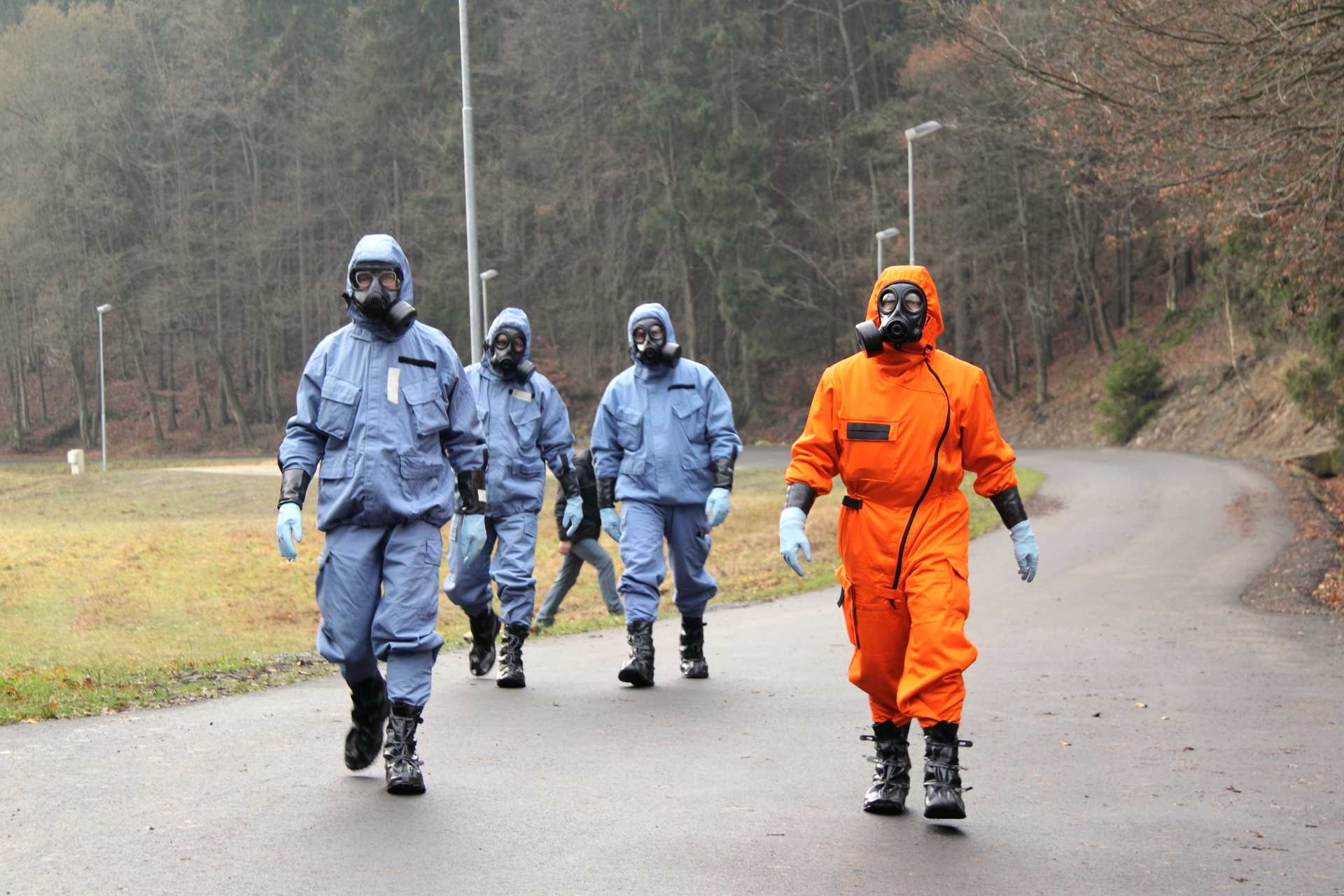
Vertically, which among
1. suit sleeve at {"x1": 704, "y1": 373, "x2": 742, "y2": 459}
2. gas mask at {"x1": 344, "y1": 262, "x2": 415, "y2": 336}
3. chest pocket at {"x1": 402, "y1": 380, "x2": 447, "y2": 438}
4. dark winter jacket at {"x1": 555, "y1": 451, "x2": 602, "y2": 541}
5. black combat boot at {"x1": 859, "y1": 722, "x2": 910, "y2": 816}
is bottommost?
black combat boot at {"x1": 859, "y1": 722, "x2": 910, "y2": 816}

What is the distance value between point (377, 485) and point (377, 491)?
27 mm

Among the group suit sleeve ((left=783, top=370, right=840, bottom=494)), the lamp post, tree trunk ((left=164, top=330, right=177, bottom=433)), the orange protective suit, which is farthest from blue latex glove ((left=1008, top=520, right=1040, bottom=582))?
tree trunk ((left=164, top=330, right=177, bottom=433))

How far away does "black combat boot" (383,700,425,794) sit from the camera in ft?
19.8

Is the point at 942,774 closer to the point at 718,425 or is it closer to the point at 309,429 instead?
the point at 309,429

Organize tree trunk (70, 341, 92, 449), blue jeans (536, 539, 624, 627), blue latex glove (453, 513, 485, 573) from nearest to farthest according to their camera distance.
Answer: blue latex glove (453, 513, 485, 573), blue jeans (536, 539, 624, 627), tree trunk (70, 341, 92, 449)

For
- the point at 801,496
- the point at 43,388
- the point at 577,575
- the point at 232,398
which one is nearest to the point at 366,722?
the point at 801,496

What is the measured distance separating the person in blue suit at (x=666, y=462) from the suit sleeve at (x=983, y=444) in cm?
315

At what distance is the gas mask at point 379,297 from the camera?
253 inches

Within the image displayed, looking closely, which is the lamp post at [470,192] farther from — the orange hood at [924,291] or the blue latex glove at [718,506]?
the orange hood at [924,291]

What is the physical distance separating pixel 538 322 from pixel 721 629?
154 ft

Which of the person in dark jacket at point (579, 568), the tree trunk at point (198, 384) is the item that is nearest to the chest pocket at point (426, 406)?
the person in dark jacket at point (579, 568)

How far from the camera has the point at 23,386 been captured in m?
69.4

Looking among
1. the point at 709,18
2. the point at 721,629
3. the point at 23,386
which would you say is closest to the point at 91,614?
the point at 721,629

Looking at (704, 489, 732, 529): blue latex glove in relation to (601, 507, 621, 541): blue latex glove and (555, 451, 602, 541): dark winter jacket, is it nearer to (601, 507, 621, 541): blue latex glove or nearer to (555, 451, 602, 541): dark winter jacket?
(601, 507, 621, 541): blue latex glove
